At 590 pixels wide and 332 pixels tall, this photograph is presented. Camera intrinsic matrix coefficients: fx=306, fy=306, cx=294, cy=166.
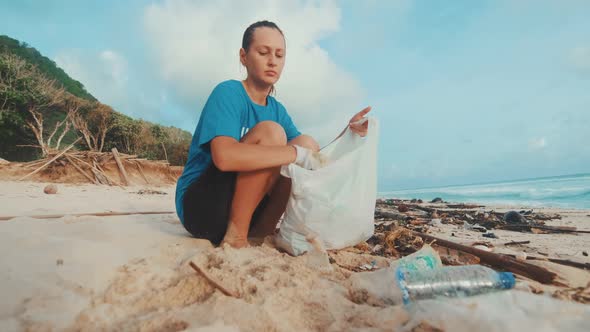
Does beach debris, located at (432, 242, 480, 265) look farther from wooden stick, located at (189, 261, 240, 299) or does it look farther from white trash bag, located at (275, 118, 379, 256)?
wooden stick, located at (189, 261, 240, 299)

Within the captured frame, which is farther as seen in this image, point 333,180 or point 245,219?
point 245,219

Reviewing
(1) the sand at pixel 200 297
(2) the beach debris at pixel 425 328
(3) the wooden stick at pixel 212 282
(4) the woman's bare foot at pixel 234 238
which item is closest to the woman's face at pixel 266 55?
(4) the woman's bare foot at pixel 234 238

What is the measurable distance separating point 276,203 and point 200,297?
1.07 m

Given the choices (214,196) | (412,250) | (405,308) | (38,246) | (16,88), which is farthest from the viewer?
(16,88)

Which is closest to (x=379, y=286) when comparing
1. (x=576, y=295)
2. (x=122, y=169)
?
(x=576, y=295)

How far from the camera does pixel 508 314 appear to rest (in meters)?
0.79

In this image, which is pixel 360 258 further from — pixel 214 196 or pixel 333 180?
pixel 214 196

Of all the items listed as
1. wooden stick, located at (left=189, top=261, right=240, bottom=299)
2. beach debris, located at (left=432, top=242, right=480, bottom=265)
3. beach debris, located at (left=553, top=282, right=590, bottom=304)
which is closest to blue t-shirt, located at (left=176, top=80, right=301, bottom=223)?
wooden stick, located at (left=189, top=261, right=240, bottom=299)

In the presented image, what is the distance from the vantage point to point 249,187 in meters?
1.95

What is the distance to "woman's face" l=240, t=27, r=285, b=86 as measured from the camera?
2.08 meters

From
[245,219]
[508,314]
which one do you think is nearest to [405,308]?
[508,314]

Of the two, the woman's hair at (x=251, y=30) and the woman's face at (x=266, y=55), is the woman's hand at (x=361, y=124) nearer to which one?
the woman's face at (x=266, y=55)

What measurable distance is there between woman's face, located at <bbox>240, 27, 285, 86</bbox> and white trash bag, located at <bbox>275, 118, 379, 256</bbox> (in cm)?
73

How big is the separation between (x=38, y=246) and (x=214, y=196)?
3.11 feet
